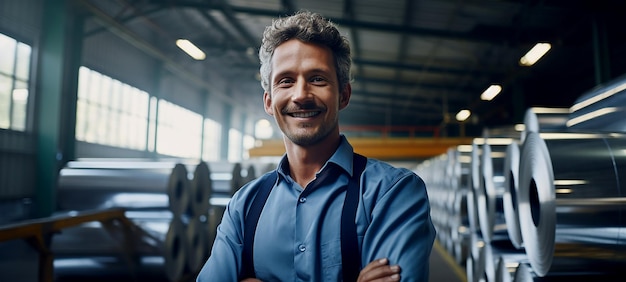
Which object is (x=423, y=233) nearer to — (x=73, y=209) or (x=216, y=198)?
(x=73, y=209)

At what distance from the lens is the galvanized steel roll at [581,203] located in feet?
6.50

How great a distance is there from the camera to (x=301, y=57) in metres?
1.44

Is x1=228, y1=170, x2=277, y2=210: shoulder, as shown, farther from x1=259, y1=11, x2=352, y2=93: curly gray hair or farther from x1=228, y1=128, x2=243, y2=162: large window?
x1=228, y1=128, x2=243, y2=162: large window

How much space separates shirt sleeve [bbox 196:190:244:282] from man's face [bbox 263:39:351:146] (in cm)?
33

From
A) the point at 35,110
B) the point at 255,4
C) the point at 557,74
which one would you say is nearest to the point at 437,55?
the point at 557,74

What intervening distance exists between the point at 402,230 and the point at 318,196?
0.26m

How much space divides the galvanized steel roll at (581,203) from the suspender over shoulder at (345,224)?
39.3 inches

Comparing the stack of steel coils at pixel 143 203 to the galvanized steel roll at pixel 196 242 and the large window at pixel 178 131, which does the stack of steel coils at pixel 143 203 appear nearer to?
the galvanized steel roll at pixel 196 242

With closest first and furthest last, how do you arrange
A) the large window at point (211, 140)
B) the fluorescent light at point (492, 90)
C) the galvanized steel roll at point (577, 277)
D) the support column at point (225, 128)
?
the galvanized steel roll at point (577, 277) < the fluorescent light at point (492, 90) < the large window at point (211, 140) < the support column at point (225, 128)

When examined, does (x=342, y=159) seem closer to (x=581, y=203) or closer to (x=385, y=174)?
(x=385, y=174)

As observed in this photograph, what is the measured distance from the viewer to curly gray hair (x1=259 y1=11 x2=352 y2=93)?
1.45 metres

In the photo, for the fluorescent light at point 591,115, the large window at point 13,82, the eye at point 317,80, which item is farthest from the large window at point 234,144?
the eye at point 317,80

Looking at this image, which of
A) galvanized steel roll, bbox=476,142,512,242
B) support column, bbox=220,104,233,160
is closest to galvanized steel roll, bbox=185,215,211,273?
galvanized steel roll, bbox=476,142,512,242

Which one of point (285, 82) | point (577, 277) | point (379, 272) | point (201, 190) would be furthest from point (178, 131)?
point (379, 272)
